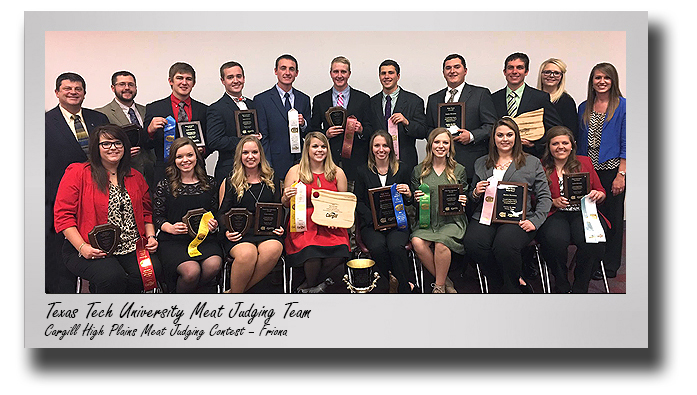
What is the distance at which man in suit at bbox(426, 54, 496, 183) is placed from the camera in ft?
16.0

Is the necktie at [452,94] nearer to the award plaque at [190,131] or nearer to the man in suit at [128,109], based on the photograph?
the award plaque at [190,131]

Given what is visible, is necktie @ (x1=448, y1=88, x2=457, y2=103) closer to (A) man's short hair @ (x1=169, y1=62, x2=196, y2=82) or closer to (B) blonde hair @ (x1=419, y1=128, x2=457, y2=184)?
(B) blonde hair @ (x1=419, y1=128, x2=457, y2=184)

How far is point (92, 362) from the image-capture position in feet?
15.8

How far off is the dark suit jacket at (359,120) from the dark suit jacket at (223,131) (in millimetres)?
567

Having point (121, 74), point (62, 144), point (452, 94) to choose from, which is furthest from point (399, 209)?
point (62, 144)

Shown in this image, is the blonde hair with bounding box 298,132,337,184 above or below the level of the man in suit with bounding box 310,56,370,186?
below

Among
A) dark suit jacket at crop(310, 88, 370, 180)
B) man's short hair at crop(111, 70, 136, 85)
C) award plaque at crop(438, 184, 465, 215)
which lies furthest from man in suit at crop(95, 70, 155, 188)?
award plaque at crop(438, 184, 465, 215)

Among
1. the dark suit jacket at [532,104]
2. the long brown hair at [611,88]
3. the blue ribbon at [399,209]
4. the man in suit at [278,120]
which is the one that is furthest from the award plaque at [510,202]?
the man in suit at [278,120]

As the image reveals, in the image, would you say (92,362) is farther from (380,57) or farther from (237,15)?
(380,57)

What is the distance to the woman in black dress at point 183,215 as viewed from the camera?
473 centimetres

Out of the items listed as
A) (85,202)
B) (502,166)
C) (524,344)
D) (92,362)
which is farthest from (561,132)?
(92,362)

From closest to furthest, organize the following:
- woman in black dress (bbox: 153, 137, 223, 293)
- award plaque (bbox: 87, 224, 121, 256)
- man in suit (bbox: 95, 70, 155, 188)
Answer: award plaque (bbox: 87, 224, 121, 256), woman in black dress (bbox: 153, 137, 223, 293), man in suit (bbox: 95, 70, 155, 188)

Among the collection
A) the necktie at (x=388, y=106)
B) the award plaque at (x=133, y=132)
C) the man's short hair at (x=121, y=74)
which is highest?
the man's short hair at (x=121, y=74)

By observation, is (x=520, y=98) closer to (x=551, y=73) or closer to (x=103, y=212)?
(x=551, y=73)
